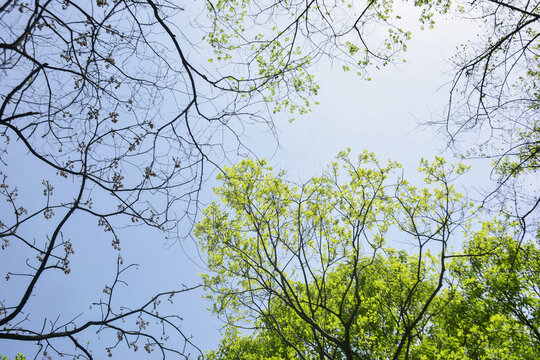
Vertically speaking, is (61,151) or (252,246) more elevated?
(252,246)

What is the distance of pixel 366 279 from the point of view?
16.2 metres

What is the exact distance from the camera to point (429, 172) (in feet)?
24.3

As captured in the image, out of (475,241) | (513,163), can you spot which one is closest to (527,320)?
(475,241)

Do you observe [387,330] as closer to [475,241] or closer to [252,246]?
[475,241]

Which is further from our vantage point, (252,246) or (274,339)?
(274,339)

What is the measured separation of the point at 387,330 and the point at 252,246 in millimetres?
9029

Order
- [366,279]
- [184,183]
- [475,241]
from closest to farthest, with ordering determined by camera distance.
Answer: [184,183]
[475,241]
[366,279]

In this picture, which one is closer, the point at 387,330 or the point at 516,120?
the point at 516,120

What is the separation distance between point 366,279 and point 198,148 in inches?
602

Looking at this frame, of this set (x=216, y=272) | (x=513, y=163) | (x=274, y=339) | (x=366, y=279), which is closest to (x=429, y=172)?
(x=513, y=163)

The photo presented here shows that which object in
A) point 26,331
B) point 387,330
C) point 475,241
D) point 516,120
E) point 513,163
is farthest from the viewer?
point 475,241

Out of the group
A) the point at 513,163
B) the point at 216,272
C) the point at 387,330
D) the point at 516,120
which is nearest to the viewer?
the point at 516,120

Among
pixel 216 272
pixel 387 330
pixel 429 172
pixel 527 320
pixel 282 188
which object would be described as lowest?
pixel 527 320

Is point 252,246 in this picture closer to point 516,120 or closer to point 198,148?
point 198,148
